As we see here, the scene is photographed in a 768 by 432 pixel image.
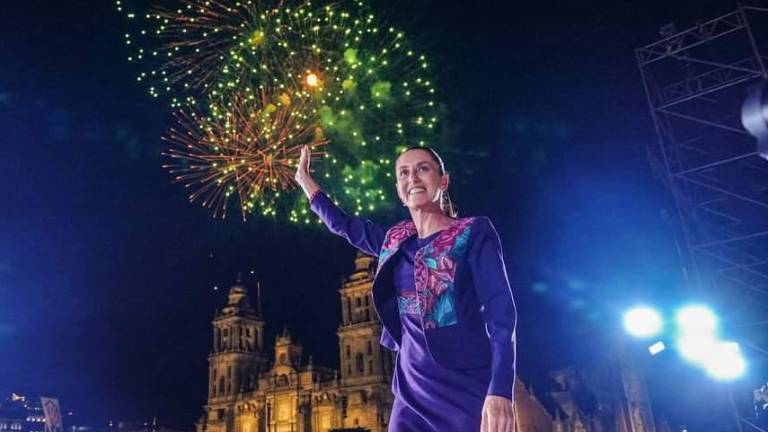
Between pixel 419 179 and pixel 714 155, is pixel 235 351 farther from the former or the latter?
pixel 419 179

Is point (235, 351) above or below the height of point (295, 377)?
above

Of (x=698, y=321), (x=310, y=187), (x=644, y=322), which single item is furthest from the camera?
(x=644, y=322)

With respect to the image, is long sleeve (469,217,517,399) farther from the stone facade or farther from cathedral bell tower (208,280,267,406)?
cathedral bell tower (208,280,267,406)

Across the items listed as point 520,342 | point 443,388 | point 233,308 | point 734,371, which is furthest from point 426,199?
point 233,308

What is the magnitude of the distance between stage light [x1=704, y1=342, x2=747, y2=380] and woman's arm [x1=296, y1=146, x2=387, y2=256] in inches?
422

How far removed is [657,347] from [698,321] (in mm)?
1735

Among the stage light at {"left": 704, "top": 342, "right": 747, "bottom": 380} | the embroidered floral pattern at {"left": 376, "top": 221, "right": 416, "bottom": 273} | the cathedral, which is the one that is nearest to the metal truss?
the stage light at {"left": 704, "top": 342, "right": 747, "bottom": 380}

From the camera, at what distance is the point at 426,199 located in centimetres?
278

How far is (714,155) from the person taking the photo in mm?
12477

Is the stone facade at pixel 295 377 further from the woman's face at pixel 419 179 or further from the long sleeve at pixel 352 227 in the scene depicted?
the woman's face at pixel 419 179

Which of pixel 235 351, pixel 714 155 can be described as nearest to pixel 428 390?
pixel 714 155

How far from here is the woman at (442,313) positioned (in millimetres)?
2254

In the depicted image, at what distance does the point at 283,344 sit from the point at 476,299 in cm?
5832

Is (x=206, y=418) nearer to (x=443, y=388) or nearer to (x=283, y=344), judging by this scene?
(x=283, y=344)
